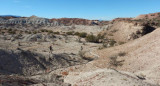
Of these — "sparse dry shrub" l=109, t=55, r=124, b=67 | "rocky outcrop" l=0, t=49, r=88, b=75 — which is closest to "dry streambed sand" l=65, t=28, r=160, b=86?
"sparse dry shrub" l=109, t=55, r=124, b=67

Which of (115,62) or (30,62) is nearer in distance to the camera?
(30,62)

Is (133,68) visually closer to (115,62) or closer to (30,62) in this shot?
(115,62)

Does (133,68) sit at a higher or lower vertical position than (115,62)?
lower

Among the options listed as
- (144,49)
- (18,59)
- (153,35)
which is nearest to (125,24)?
(153,35)

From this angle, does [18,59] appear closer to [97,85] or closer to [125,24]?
[97,85]

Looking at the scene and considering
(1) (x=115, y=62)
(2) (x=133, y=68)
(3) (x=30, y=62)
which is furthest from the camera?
(1) (x=115, y=62)

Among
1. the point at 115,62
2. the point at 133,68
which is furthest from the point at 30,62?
the point at 133,68

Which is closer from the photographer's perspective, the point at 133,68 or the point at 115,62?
the point at 133,68

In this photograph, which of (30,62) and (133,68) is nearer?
(133,68)

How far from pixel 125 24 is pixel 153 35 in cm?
2079

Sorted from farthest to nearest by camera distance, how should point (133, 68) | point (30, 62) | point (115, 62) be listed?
point (115, 62), point (30, 62), point (133, 68)

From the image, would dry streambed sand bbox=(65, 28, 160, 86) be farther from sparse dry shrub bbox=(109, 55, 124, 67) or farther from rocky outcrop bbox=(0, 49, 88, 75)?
rocky outcrop bbox=(0, 49, 88, 75)

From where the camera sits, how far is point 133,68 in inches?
575

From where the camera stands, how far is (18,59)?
15938mm
